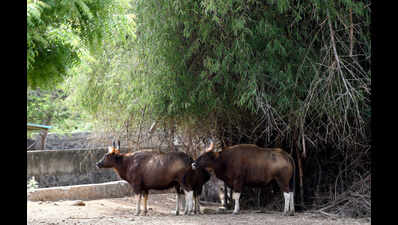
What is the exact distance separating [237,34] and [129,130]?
4031 millimetres

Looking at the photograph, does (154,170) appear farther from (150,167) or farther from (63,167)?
(63,167)

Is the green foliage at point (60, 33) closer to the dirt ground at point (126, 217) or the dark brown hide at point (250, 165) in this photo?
the dirt ground at point (126, 217)

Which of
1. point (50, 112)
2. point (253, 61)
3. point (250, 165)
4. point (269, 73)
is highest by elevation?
point (253, 61)

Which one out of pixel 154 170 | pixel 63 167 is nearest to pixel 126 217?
pixel 154 170

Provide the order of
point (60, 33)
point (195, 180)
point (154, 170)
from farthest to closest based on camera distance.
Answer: point (195, 180) → point (154, 170) → point (60, 33)

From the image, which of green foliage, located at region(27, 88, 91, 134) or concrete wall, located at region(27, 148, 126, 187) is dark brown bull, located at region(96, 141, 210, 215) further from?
green foliage, located at region(27, 88, 91, 134)

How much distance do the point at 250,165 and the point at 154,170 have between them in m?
1.97

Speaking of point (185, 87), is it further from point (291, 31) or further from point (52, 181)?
point (52, 181)

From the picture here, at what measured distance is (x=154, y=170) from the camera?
32.4ft

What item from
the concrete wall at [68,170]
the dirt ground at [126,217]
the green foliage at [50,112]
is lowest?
the dirt ground at [126,217]

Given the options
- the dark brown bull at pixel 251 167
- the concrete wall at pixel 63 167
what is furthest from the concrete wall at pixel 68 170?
the dark brown bull at pixel 251 167

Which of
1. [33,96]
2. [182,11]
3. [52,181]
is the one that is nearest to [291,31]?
[182,11]

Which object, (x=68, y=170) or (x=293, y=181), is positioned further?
(x=68, y=170)

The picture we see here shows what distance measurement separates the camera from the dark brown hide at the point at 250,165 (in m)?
9.53
